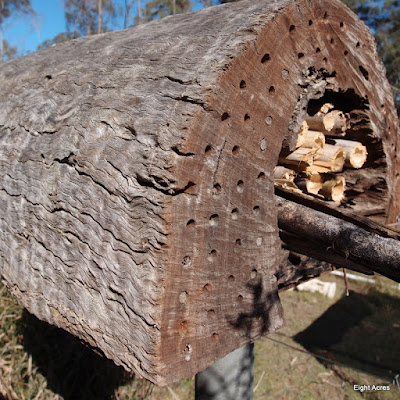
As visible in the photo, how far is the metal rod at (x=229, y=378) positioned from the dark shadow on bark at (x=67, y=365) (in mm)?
1503

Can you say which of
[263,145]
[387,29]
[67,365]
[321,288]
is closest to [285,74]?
[263,145]

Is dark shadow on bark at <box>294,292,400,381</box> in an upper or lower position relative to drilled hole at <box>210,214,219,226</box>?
lower

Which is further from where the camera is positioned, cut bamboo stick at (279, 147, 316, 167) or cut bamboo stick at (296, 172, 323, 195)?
cut bamboo stick at (296, 172, 323, 195)

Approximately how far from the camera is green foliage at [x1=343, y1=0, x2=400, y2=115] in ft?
44.1

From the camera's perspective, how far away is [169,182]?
42.1 inches

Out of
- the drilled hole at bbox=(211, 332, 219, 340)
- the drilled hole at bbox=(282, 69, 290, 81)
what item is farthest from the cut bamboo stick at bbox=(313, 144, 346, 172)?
the drilled hole at bbox=(211, 332, 219, 340)

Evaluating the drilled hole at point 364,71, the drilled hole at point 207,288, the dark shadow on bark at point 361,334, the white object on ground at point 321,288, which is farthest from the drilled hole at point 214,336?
the white object on ground at point 321,288

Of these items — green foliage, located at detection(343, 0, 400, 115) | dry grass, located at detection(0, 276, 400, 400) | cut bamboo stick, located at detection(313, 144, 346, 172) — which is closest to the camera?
cut bamboo stick, located at detection(313, 144, 346, 172)

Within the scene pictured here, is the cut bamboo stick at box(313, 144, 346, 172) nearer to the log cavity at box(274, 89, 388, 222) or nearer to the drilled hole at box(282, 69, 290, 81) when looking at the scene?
the log cavity at box(274, 89, 388, 222)

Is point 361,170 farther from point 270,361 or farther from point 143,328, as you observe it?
point 270,361

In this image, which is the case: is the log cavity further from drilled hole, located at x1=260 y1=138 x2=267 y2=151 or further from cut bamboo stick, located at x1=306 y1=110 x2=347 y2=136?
drilled hole, located at x1=260 y1=138 x2=267 y2=151

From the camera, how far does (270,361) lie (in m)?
4.46

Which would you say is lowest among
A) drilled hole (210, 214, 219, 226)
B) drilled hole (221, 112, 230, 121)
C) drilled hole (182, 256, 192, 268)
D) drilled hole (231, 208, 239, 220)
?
drilled hole (182, 256, 192, 268)

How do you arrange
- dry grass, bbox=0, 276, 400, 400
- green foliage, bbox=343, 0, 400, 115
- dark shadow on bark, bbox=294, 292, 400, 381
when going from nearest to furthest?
dry grass, bbox=0, 276, 400, 400 → dark shadow on bark, bbox=294, 292, 400, 381 → green foliage, bbox=343, 0, 400, 115
